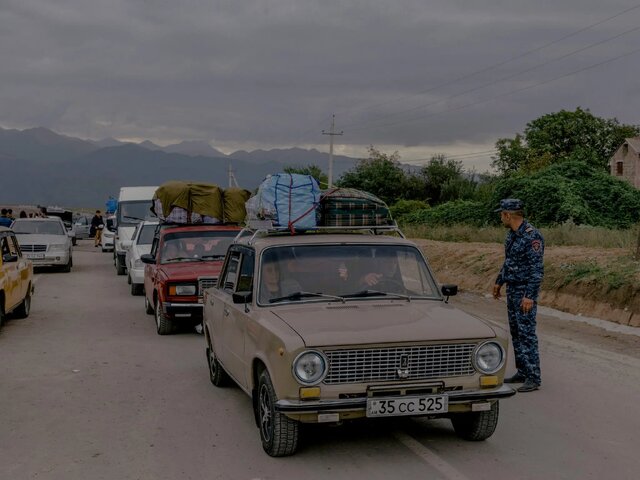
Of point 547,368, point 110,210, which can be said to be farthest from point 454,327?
point 110,210

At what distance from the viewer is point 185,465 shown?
5.79 m

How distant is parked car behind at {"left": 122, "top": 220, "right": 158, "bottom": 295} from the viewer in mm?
18227

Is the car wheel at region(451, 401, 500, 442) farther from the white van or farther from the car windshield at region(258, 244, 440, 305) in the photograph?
the white van

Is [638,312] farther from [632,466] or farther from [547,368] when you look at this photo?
[632,466]

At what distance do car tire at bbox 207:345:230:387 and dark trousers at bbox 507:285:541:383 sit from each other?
301 centimetres

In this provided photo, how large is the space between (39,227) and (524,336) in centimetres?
2167

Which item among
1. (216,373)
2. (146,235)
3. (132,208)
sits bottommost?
(216,373)

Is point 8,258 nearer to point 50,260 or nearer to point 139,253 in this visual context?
point 139,253

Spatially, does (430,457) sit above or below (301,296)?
below

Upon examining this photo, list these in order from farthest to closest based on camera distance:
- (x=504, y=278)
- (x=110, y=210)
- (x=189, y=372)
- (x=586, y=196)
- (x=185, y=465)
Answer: (x=110, y=210), (x=586, y=196), (x=189, y=372), (x=504, y=278), (x=185, y=465)

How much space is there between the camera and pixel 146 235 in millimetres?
19953

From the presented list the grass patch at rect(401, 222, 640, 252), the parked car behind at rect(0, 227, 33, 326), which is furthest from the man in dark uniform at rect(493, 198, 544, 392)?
the grass patch at rect(401, 222, 640, 252)

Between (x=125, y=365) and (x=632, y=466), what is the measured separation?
6156mm

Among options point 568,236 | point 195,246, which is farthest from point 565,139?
point 195,246
